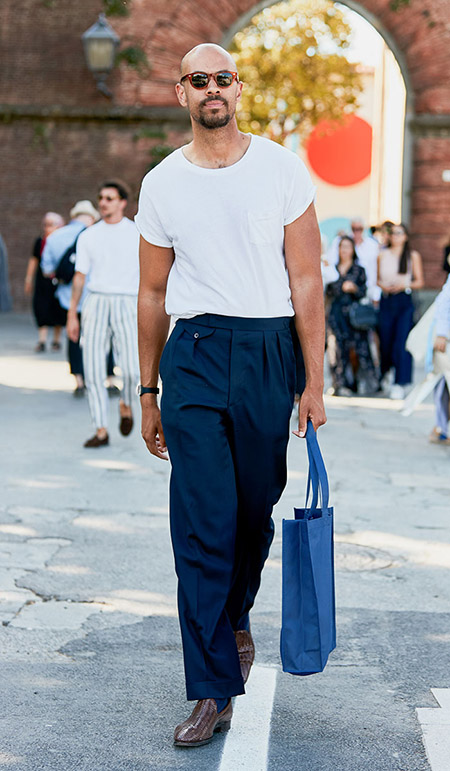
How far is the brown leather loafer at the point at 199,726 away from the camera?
354cm

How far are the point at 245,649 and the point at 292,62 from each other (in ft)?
99.5

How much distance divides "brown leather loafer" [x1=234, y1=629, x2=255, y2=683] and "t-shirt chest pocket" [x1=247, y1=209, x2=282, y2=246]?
124 centimetres

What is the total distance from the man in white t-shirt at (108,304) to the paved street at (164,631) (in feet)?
1.69

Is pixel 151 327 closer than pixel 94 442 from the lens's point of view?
Yes

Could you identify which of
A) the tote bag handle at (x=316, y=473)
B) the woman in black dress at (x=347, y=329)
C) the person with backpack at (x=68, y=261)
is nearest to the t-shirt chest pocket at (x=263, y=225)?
the tote bag handle at (x=316, y=473)

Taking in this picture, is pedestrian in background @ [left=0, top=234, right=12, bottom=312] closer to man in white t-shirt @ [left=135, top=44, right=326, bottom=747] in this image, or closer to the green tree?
man in white t-shirt @ [left=135, top=44, right=326, bottom=747]

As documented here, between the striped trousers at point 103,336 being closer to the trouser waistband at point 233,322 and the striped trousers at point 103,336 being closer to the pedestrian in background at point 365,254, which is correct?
the pedestrian in background at point 365,254

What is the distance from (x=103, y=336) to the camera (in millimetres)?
8586

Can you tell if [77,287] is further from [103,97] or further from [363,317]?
[103,97]

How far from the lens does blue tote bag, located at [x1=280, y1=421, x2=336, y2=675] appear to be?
344 centimetres

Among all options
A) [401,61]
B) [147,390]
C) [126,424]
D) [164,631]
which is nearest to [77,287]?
[126,424]

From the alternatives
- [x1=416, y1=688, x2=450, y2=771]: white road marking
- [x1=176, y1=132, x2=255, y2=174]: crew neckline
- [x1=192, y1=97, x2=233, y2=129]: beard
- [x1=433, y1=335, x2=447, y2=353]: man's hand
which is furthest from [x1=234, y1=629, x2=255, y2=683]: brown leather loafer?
[x1=433, y1=335, x2=447, y2=353]: man's hand

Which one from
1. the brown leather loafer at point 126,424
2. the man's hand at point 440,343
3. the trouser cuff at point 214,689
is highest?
the man's hand at point 440,343

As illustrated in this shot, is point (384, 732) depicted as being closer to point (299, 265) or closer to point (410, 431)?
point (299, 265)
